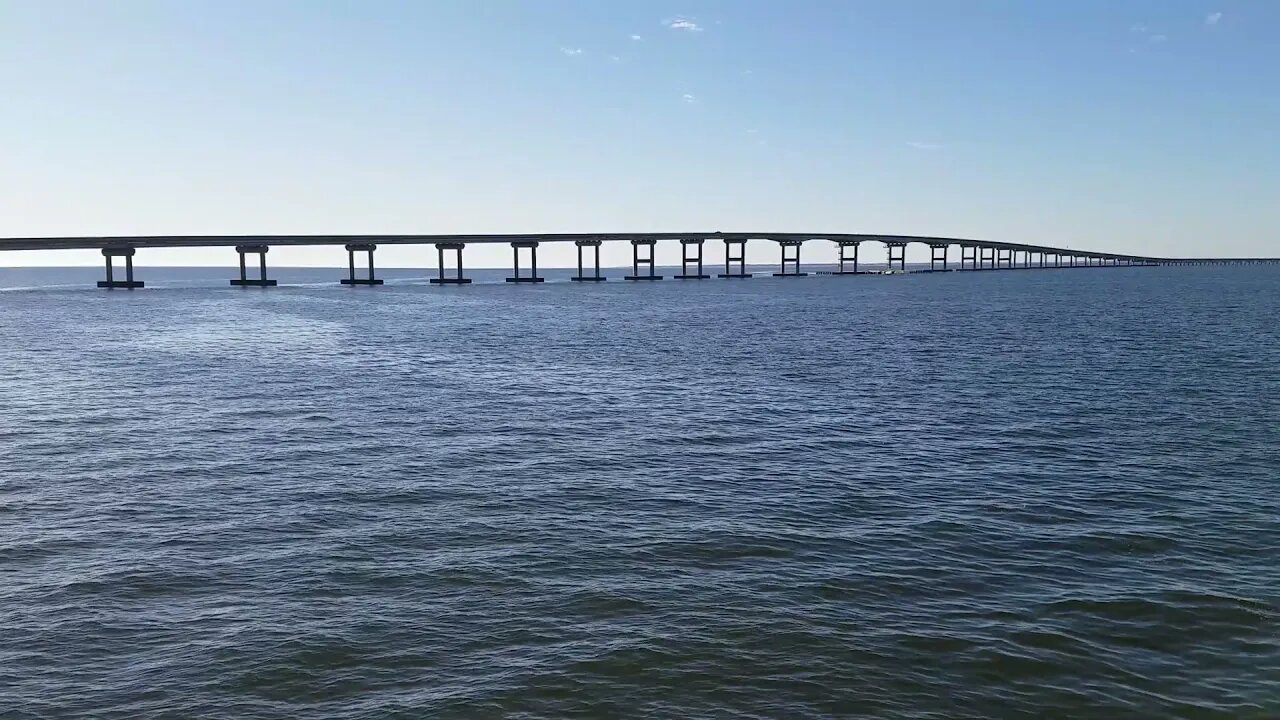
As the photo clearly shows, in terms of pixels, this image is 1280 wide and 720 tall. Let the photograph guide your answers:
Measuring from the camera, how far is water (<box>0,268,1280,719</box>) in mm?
15680

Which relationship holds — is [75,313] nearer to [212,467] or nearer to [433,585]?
[212,467]

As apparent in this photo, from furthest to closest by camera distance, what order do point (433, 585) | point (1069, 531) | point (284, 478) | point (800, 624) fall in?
point (284, 478) → point (1069, 531) → point (433, 585) → point (800, 624)

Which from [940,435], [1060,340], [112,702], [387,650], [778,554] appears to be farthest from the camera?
[1060,340]

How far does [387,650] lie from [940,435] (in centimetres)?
2583

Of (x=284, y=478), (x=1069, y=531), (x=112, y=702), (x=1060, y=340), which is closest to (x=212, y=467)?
(x=284, y=478)

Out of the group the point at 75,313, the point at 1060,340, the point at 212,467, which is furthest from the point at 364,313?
the point at 212,467

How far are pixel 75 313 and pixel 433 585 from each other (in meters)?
127

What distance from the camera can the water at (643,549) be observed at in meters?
15.7

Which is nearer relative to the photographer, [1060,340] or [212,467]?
[212,467]

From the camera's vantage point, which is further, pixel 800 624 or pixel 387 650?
pixel 800 624

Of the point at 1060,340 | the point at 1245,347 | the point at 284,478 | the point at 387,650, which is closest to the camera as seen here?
the point at 387,650

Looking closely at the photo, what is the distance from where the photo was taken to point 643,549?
73.3ft

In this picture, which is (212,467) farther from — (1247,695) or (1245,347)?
(1245,347)

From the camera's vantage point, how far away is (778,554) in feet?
72.4
